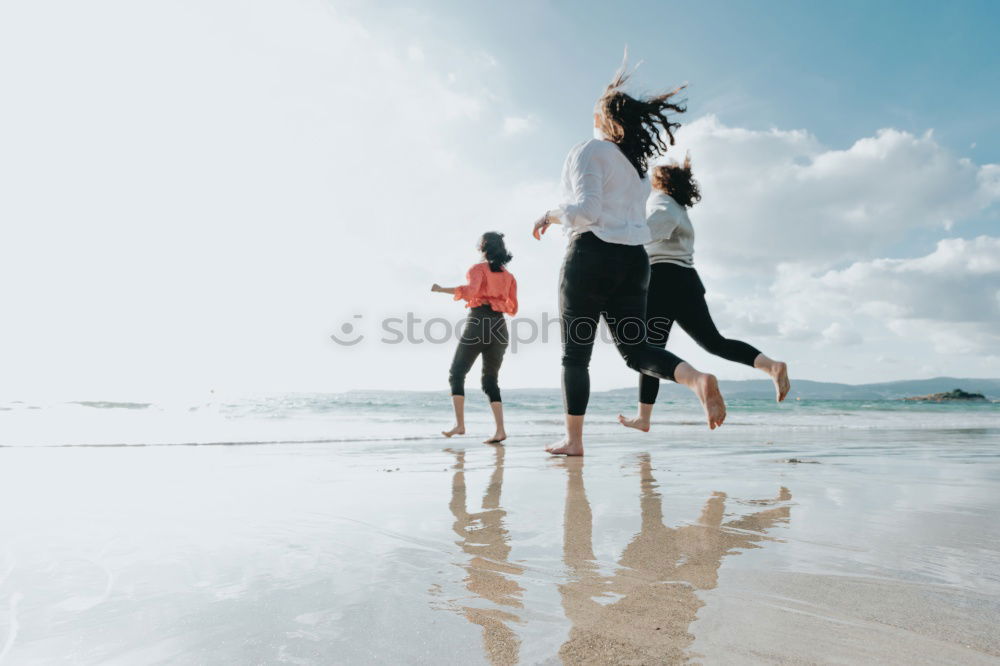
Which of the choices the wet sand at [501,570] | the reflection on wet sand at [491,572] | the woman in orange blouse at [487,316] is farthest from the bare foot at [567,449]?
the woman in orange blouse at [487,316]

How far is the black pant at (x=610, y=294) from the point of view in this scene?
3.14m

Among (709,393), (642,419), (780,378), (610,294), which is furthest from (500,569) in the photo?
(642,419)

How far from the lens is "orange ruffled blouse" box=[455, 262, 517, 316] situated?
17.8ft

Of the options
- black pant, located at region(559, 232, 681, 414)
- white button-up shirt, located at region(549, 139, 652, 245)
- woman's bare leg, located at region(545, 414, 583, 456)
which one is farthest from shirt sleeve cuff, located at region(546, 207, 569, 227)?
woman's bare leg, located at region(545, 414, 583, 456)

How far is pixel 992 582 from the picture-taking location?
3.88 ft

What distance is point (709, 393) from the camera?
2680 mm

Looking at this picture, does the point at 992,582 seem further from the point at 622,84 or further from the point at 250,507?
the point at 622,84

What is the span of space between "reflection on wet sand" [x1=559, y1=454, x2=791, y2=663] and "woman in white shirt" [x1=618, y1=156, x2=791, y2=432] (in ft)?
6.49

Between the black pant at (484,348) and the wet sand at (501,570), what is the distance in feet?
9.77

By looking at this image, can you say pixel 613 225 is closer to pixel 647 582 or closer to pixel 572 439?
pixel 572 439

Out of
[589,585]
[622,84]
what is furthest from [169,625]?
[622,84]

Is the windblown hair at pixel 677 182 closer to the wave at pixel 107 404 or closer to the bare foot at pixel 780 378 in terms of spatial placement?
the bare foot at pixel 780 378

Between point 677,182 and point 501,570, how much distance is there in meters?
3.32

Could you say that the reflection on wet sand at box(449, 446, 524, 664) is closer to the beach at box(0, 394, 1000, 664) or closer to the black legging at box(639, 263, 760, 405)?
the beach at box(0, 394, 1000, 664)
